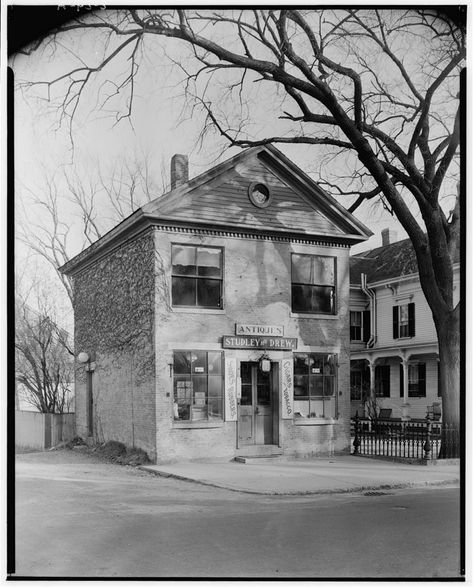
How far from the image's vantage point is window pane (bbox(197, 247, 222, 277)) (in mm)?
16641

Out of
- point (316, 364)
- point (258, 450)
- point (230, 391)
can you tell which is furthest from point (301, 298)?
point (258, 450)

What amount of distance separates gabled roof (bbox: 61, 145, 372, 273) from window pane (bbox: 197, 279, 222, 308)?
1.28m

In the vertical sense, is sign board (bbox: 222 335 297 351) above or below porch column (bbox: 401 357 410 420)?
above

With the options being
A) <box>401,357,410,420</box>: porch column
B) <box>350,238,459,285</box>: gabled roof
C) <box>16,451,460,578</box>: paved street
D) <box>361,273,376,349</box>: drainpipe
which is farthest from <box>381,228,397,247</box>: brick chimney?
<box>16,451,460,578</box>: paved street

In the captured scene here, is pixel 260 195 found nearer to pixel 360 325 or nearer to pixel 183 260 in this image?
pixel 183 260

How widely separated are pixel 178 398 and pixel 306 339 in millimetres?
3580

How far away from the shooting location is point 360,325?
102ft

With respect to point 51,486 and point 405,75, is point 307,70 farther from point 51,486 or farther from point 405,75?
point 51,486

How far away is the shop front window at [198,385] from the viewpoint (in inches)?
632

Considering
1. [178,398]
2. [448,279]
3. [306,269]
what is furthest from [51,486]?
[448,279]

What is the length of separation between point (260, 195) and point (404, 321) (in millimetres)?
13286

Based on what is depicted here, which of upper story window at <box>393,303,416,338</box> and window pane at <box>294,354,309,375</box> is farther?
upper story window at <box>393,303,416,338</box>

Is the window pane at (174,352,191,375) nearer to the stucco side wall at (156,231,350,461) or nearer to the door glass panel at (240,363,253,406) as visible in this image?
Answer: the stucco side wall at (156,231,350,461)

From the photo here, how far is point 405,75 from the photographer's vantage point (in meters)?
15.1
